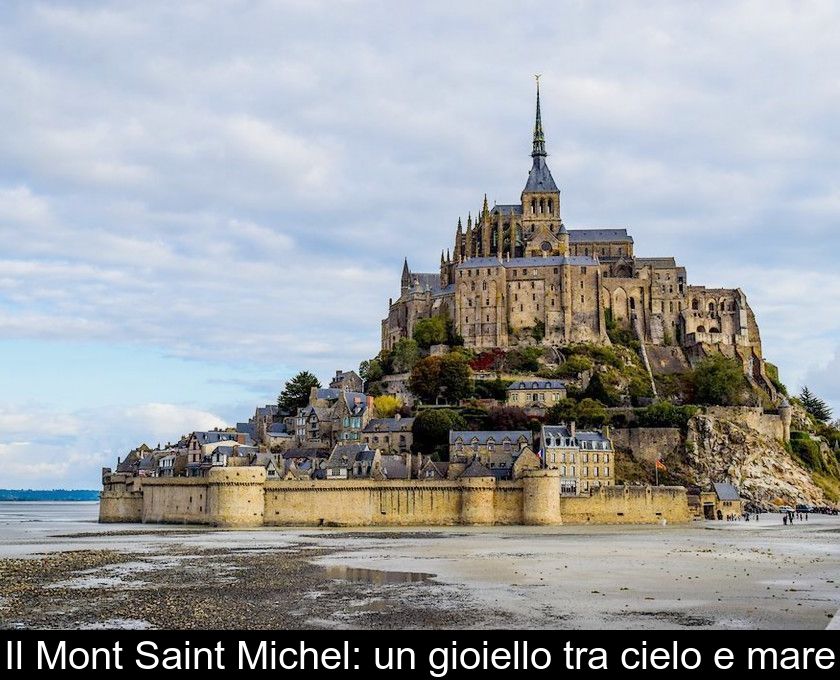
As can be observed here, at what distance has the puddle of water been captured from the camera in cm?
3456

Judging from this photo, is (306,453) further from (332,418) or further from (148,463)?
(148,463)

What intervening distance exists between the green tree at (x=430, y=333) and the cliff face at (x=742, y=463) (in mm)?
26590

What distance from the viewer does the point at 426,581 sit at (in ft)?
113

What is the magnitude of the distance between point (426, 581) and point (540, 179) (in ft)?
279

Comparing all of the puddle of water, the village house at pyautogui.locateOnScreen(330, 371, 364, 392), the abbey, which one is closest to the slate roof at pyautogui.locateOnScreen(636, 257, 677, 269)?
the abbey

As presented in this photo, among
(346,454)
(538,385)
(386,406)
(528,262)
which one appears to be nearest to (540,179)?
(528,262)

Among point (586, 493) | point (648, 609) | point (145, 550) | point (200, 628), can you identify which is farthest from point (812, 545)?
point (200, 628)

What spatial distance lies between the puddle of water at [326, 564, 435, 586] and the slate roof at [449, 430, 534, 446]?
128 feet

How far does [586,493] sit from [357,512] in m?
15.4

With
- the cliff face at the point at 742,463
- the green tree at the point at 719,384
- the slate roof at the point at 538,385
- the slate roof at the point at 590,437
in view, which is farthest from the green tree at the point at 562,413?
the green tree at the point at 719,384

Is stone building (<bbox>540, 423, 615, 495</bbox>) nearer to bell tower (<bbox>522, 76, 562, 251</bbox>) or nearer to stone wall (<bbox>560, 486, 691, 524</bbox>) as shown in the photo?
stone wall (<bbox>560, 486, 691, 524</bbox>)

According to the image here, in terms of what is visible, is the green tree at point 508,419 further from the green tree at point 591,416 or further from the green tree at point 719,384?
the green tree at point 719,384

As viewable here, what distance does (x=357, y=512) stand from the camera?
222 feet
